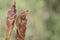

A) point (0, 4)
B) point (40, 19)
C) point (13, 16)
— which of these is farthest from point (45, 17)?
point (13, 16)

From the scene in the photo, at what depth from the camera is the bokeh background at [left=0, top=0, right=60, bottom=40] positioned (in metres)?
3.77

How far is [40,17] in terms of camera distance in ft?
14.0

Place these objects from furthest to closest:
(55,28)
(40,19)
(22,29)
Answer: (40,19) → (55,28) → (22,29)

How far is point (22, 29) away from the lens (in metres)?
1.26

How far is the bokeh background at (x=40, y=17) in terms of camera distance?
3.77m

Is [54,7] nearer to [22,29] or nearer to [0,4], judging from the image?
[0,4]

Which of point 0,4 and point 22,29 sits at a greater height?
point 22,29

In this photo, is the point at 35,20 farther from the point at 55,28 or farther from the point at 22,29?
the point at 22,29

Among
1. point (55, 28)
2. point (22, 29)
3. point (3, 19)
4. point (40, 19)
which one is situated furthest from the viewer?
point (40, 19)

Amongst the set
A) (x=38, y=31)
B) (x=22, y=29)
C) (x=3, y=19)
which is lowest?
(x=38, y=31)

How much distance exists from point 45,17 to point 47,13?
0.11 m

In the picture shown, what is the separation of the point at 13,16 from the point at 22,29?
0.31ft

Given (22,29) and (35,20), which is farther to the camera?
(35,20)

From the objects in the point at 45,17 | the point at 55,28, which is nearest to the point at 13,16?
the point at 55,28
